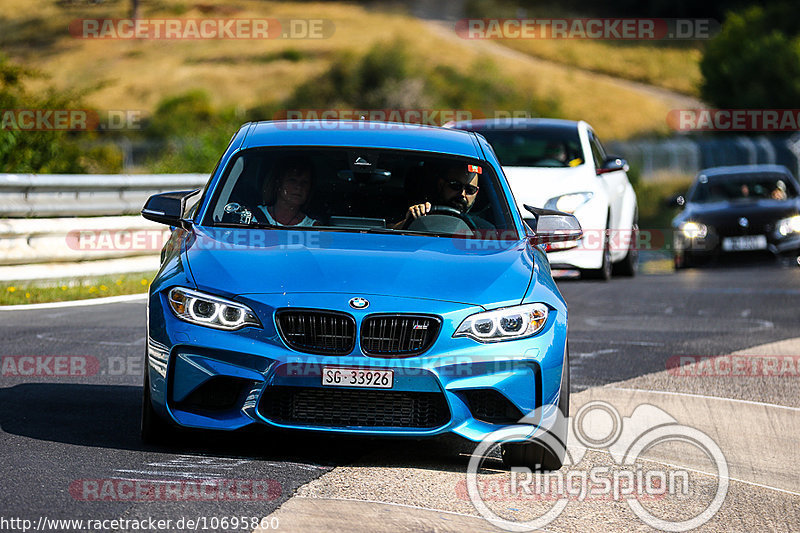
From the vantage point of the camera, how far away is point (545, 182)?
14.7 m

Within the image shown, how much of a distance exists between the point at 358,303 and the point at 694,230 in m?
15.4

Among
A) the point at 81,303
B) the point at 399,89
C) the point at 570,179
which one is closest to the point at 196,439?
the point at 81,303

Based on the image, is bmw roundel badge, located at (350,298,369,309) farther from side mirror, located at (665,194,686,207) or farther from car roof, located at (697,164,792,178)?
car roof, located at (697,164,792,178)

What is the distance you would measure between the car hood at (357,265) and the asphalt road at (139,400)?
2.40 ft

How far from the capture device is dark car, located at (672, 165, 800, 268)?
20500 mm

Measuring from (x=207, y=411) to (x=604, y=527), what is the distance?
1861 mm

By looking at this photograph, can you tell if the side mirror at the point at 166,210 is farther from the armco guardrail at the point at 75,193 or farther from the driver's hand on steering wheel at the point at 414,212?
the armco guardrail at the point at 75,193

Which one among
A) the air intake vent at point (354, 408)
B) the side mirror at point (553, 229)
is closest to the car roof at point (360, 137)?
the side mirror at point (553, 229)

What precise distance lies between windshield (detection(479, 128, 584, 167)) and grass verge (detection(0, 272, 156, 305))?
4144 mm

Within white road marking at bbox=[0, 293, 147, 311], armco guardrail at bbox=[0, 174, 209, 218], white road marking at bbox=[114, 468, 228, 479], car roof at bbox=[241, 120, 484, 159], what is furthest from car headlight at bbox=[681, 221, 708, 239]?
white road marking at bbox=[114, 468, 228, 479]

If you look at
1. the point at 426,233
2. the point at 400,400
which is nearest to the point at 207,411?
the point at 400,400

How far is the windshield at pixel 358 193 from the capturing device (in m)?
7.48

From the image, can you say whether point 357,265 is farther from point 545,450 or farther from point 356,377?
point 545,450

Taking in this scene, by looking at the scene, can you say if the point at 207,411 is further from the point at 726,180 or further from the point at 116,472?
the point at 726,180
